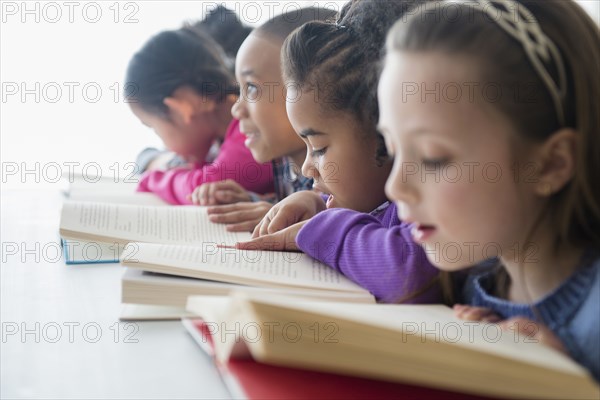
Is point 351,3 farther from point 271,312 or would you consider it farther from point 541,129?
point 271,312

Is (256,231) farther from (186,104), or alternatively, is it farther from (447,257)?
(186,104)

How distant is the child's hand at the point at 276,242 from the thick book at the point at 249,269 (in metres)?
0.06

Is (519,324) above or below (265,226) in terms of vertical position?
→ above

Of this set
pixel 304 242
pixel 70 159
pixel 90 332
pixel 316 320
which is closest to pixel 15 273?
pixel 90 332

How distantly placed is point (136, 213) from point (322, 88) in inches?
15.8

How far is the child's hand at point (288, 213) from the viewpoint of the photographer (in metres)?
1.02

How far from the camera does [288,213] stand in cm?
103

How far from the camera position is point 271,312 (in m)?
0.47

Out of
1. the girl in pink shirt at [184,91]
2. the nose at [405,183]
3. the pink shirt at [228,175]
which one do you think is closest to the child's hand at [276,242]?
the nose at [405,183]

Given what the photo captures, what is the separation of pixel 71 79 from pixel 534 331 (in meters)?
2.44

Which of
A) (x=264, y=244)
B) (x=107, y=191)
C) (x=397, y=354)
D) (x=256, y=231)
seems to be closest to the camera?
(x=397, y=354)

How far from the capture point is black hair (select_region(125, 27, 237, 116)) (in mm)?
1802

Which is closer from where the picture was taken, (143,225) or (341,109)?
(341,109)

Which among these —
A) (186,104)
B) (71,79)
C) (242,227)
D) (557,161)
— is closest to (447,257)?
(557,161)
